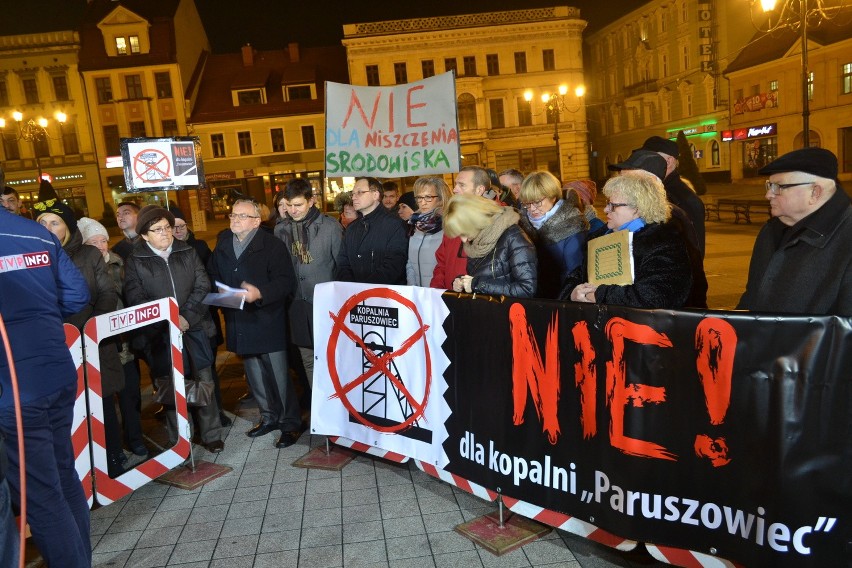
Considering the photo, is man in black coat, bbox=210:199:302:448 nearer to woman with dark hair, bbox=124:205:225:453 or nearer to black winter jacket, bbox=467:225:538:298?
woman with dark hair, bbox=124:205:225:453

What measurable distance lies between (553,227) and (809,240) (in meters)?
2.07

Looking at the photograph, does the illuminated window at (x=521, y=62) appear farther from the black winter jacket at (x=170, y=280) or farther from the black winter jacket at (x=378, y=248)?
the black winter jacket at (x=170, y=280)

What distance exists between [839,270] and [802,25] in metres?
15.5

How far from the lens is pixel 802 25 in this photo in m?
15.2

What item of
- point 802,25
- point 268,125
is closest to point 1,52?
point 268,125

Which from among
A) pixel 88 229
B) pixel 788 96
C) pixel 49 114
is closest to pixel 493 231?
pixel 88 229

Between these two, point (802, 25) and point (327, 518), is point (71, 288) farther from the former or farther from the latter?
point (802, 25)

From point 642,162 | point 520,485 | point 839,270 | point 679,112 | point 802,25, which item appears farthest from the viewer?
point 679,112

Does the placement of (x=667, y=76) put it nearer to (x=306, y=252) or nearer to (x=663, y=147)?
(x=663, y=147)

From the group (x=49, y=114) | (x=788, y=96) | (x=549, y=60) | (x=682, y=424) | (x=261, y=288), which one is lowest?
(x=682, y=424)

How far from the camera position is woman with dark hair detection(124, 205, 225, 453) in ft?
17.5

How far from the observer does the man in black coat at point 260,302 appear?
566cm

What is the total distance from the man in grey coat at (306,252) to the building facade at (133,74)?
1668 inches

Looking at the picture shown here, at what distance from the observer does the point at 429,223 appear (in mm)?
5586
